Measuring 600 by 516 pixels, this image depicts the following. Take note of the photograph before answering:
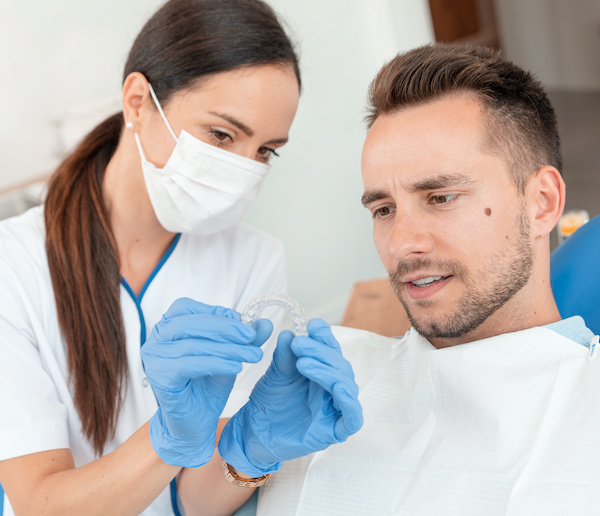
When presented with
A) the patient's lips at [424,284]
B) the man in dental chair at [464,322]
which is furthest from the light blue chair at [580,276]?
the patient's lips at [424,284]

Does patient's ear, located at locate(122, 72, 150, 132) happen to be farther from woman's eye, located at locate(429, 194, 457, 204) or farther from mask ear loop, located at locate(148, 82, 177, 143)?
woman's eye, located at locate(429, 194, 457, 204)

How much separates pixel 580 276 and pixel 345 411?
2.36 ft

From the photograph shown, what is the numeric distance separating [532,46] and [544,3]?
37 cm

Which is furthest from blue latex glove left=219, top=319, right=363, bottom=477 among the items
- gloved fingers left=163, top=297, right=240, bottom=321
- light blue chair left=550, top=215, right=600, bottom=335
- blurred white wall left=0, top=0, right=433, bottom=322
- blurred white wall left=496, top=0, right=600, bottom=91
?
blurred white wall left=496, top=0, right=600, bottom=91

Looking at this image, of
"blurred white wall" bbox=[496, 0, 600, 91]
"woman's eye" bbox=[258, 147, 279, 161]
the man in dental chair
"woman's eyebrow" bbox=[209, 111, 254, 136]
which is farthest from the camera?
"blurred white wall" bbox=[496, 0, 600, 91]

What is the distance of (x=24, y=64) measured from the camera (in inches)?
102

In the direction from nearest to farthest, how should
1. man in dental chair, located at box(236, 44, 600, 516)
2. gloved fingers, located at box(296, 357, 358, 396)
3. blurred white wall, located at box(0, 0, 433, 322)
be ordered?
gloved fingers, located at box(296, 357, 358, 396) < man in dental chair, located at box(236, 44, 600, 516) < blurred white wall, located at box(0, 0, 433, 322)

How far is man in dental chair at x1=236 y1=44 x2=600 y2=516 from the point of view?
3.45ft

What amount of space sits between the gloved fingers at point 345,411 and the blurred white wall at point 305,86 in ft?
5.75

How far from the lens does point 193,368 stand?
3.16 feet

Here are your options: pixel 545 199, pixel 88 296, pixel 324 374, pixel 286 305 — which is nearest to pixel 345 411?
pixel 324 374

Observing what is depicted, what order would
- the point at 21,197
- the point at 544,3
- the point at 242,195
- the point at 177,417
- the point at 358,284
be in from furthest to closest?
the point at 544,3 → the point at 21,197 → the point at 358,284 → the point at 242,195 → the point at 177,417

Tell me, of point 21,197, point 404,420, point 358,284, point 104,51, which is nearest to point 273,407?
point 404,420

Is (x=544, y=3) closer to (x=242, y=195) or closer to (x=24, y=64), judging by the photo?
(x=24, y=64)
